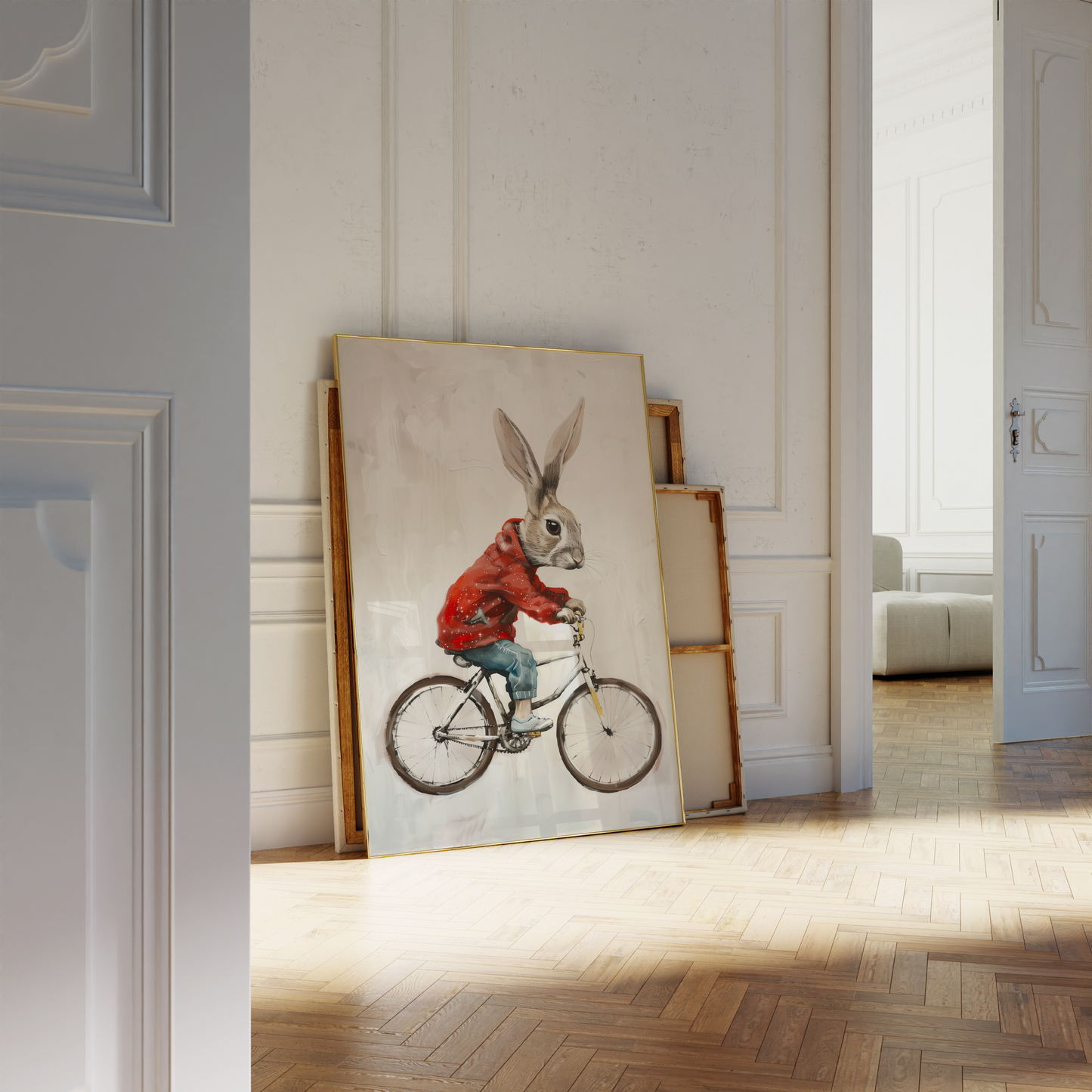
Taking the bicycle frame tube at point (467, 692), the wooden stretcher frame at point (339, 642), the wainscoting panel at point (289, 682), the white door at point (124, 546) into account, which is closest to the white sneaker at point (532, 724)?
the bicycle frame tube at point (467, 692)

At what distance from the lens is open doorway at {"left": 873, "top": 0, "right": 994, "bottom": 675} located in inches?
328

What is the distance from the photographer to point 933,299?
8766 mm

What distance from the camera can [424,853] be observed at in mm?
3186

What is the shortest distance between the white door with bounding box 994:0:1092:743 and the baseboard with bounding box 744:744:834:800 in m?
1.31

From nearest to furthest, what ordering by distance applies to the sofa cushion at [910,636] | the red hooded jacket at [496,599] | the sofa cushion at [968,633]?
the red hooded jacket at [496,599]
the sofa cushion at [910,636]
the sofa cushion at [968,633]

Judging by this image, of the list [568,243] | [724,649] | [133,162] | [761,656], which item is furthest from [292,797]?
[133,162]

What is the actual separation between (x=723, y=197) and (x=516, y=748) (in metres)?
2.20

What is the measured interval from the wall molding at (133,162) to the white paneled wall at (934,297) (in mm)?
8062

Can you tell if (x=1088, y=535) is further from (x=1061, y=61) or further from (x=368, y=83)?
(x=368, y=83)

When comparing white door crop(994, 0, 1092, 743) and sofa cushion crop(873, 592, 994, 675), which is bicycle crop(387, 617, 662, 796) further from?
sofa cushion crop(873, 592, 994, 675)

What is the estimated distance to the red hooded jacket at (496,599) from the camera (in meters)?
3.34

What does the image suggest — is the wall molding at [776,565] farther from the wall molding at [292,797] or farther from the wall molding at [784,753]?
the wall molding at [292,797]

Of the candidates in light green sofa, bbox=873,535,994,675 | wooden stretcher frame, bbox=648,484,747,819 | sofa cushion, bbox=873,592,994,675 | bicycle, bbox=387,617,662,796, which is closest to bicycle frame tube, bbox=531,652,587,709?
bicycle, bbox=387,617,662,796

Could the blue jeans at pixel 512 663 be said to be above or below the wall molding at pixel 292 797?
above
